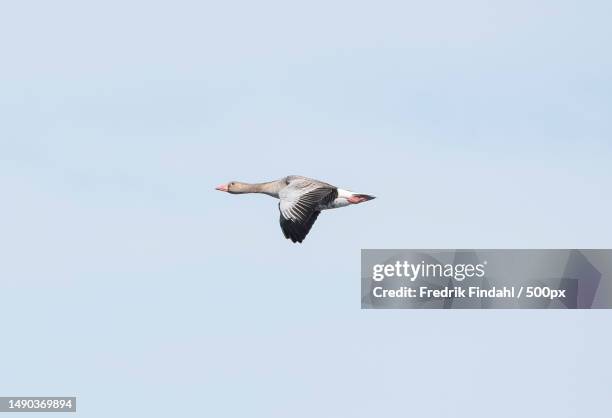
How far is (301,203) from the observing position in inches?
3989

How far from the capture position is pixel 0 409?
104m

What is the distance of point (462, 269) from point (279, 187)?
14.3m

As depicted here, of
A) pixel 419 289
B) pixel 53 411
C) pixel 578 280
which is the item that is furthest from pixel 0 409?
pixel 578 280

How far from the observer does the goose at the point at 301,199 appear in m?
99.3

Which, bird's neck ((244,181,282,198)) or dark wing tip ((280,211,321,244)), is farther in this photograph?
bird's neck ((244,181,282,198))

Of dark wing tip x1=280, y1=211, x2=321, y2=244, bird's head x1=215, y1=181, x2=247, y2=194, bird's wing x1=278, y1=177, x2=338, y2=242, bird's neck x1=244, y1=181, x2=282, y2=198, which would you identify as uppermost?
bird's head x1=215, y1=181, x2=247, y2=194

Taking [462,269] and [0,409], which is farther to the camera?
[462,269]

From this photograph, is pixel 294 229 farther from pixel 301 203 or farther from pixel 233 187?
pixel 233 187

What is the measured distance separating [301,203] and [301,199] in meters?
0.48

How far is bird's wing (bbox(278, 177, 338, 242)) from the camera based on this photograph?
99000mm

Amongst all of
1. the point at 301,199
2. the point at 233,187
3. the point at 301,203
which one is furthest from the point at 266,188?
the point at 301,203

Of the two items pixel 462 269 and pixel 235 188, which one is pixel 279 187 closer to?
pixel 235 188

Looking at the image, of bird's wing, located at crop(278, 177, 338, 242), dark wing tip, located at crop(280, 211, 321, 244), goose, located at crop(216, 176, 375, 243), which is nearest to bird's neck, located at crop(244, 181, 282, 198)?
goose, located at crop(216, 176, 375, 243)

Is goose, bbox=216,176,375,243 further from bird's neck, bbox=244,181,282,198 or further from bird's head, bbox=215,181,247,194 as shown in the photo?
bird's head, bbox=215,181,247,194
